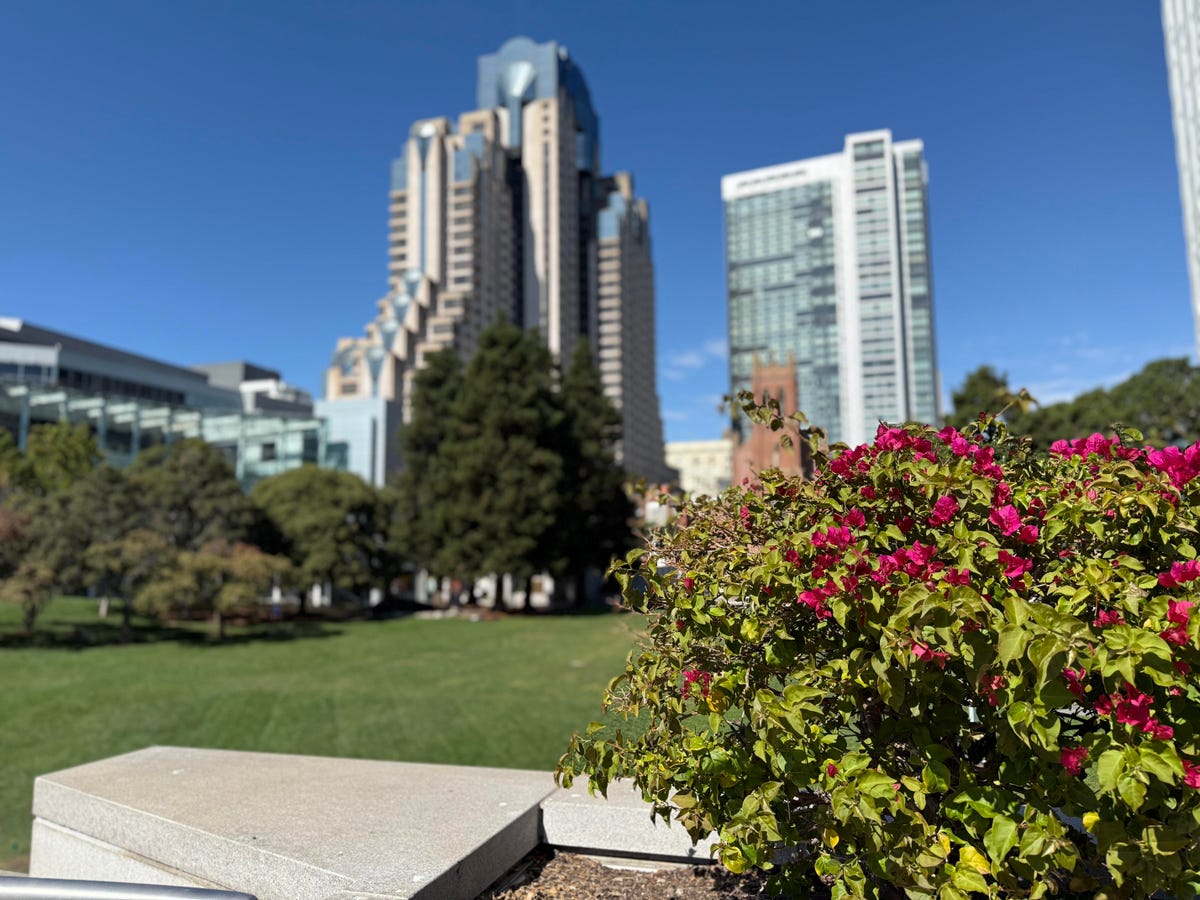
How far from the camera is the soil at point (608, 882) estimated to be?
318cm

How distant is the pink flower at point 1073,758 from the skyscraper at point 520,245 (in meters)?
75.9

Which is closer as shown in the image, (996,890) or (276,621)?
(996,890)

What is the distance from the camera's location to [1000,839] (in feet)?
6.48

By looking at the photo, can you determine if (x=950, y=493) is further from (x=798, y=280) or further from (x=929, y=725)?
(x=798, y=280)

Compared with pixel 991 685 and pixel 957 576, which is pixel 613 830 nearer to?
pixel 991 685

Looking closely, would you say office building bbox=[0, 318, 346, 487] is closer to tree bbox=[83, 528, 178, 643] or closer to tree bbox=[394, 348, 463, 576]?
tree bbox=[394, 348, 463, 576]

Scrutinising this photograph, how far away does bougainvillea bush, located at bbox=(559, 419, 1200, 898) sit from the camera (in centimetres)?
184

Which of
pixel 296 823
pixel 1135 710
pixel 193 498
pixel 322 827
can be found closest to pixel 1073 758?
pixel 1135 710

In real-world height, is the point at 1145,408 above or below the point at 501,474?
above

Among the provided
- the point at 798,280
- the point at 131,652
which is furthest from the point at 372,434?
the point at 798,280

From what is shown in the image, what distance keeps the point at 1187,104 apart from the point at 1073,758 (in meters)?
34.3

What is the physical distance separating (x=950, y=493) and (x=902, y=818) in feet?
3.11

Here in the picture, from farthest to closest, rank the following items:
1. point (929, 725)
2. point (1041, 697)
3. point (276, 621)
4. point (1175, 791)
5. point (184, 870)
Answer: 1. point (276, 621)
2. point (184, 870)
3. point (929, 725)
4. point (1175, 791)
5. point (1041, 697)

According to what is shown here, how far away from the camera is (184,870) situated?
129 inches
